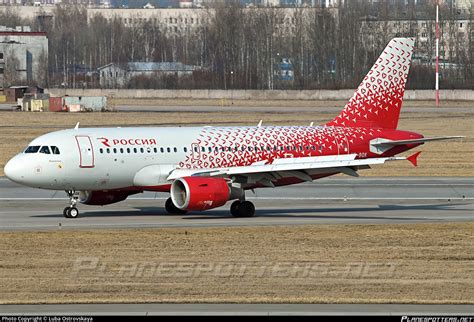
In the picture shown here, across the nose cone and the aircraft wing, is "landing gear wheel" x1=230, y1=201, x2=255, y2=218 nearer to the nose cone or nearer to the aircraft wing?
the aircraft wing

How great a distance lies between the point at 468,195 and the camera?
46.1m

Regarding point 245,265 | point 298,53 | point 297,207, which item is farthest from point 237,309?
point 298,53

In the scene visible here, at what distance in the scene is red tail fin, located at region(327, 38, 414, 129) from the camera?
1742 inches

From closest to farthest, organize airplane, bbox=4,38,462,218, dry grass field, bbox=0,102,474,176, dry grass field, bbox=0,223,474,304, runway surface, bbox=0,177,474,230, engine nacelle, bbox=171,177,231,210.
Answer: dry grass field, bbox=0,223,474,304
engine nacelle, bbox=171,177,231,210
runway surface, bbox=0,177,474,230
airplane, bbox=4,38,462,218
dry grass field, bbox=0,102,474,176

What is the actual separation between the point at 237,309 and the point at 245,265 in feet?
21.1

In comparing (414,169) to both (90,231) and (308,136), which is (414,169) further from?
(90,231)

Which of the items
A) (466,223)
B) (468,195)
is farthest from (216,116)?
(466,223)

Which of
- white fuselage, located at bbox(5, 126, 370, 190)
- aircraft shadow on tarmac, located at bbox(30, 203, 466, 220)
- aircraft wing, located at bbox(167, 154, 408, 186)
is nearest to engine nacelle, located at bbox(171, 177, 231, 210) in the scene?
aircraft wing, located at bbox(167, 154, 408, 186)

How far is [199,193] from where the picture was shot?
37938mm

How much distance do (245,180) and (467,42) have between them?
130907mm

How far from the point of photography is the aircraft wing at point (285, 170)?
39.2 meters

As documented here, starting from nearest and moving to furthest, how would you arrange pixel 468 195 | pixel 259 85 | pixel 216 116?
pixel 468 195 < pixel 216 116 < pixel 259 85

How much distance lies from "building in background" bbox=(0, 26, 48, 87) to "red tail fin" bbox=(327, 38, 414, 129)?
133671mm

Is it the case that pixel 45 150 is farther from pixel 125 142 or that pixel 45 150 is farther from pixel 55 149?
pixel 125 142
